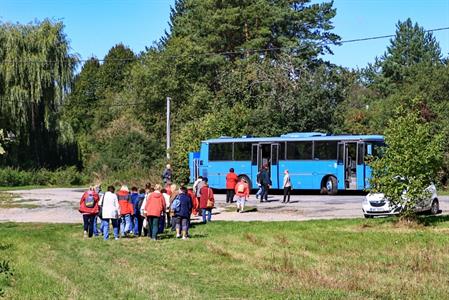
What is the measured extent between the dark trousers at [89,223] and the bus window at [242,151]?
57.5 ft

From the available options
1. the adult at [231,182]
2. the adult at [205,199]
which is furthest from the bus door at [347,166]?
the adult at [205,199]

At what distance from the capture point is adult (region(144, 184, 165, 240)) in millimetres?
20266

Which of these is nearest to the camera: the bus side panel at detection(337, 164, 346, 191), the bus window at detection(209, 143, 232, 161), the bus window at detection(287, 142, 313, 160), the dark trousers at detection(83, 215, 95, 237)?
the dark trousers at detection(83, 215, 95, 237)

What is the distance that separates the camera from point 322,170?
35.7 metres

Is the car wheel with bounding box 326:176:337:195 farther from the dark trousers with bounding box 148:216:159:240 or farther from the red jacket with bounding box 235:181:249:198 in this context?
the dark trousers with bounding box 148:216:159:240

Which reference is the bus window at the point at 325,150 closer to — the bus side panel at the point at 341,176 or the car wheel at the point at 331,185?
the bus side panel at the point at 341,176

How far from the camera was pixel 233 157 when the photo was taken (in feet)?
128

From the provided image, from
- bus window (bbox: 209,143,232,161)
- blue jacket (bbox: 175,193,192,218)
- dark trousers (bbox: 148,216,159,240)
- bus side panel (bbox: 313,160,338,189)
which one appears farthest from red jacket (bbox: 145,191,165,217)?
bus window (bbox: 209,143,232,161)

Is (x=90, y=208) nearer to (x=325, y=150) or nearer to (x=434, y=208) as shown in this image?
(x=434, y=208)

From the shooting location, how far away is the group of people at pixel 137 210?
20.3 metres

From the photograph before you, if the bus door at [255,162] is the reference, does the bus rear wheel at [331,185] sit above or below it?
below

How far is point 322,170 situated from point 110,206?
55.7 ft

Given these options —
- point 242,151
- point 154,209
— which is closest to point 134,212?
point 154,209

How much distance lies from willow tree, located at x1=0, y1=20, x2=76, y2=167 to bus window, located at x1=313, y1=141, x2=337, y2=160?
22325 millimetres
